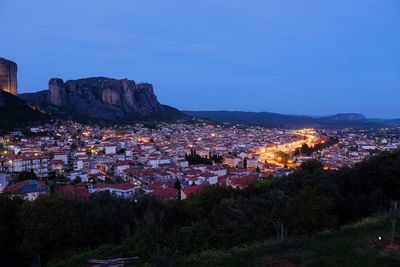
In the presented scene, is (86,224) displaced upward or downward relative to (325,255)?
downward

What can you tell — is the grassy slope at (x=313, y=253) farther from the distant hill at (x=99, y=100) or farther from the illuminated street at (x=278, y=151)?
the distant hill at (x=99, y=100)

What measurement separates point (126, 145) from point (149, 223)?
56.6 m

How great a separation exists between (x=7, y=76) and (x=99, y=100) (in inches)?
1267

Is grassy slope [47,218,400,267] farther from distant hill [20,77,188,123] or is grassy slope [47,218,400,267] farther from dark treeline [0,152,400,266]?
distant hill [20,77,188,123]

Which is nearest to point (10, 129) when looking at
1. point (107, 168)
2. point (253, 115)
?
point (107, 168)

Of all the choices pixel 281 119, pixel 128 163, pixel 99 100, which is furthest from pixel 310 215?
pixel 281 119

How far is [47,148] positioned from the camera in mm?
53719

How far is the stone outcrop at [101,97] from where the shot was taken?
111 meters

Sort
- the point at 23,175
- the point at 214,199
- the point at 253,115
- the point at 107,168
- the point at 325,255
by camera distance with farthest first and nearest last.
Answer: the point at 253,115
the point at 107,168
the point at 23,175
the point at 214,199
the point at 325,255

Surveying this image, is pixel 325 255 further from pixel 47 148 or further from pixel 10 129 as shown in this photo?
pixel 10 129

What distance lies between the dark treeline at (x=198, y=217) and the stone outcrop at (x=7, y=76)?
79.4m

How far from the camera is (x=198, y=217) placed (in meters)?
15.8

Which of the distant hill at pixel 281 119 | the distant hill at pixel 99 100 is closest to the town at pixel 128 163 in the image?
the distant hill at pixel 99 100

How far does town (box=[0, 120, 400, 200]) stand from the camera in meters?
29.3
